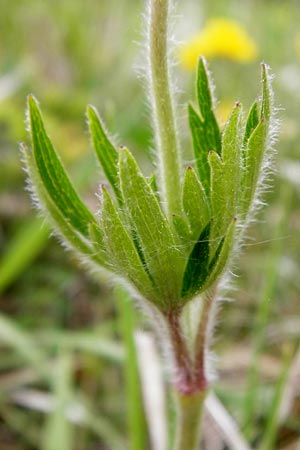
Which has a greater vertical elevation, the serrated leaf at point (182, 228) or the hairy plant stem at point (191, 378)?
the serrated leaf at point (182, 228)

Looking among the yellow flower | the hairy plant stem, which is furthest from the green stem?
the yellow flower

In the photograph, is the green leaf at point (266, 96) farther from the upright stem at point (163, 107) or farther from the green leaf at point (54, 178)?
the green leaf at point (54, 178)

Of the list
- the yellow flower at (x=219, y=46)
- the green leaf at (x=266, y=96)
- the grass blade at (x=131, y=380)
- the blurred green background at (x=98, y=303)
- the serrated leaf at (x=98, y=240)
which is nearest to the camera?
the green leaf at (x=266, y=96)

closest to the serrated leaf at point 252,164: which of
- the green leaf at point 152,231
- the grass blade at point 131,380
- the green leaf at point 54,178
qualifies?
the green leaf at point 152,231

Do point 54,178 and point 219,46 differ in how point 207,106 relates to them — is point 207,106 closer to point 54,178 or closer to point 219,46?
point 54,178

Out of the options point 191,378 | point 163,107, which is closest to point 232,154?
point 163,107

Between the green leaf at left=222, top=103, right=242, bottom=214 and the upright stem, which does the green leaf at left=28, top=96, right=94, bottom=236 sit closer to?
the upright stem

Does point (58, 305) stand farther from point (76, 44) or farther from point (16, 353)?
point (76, 44)
